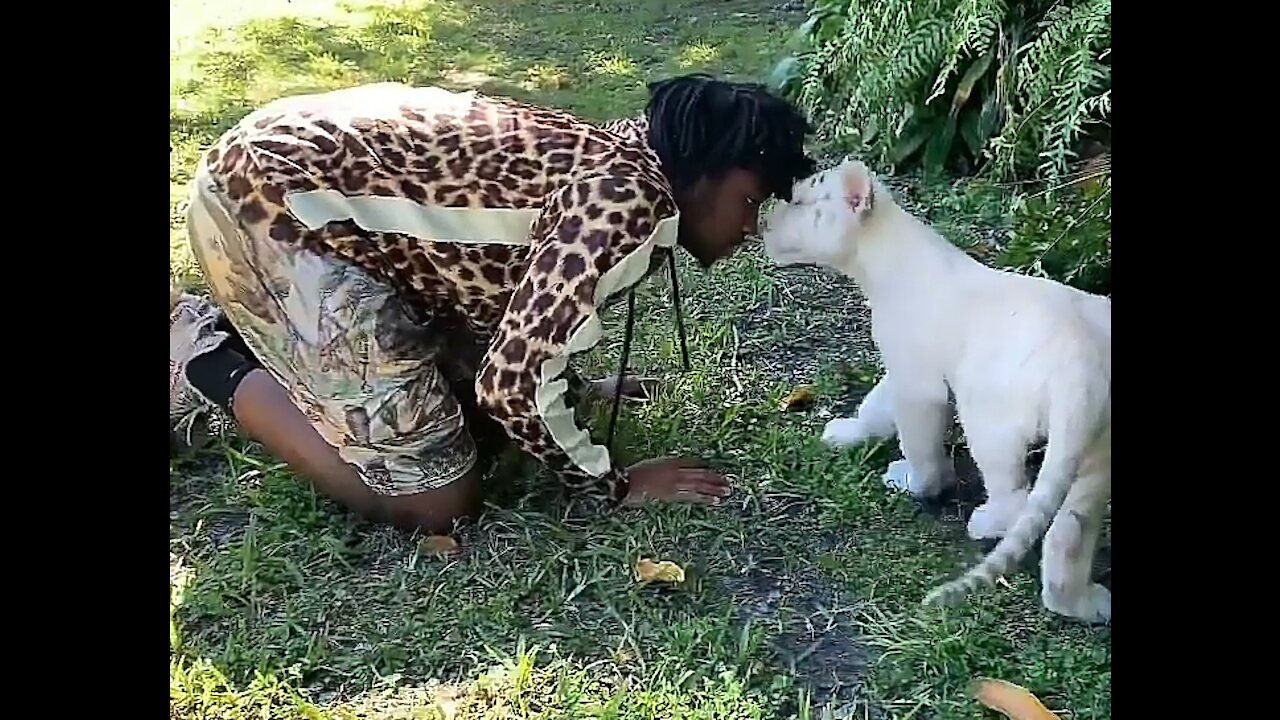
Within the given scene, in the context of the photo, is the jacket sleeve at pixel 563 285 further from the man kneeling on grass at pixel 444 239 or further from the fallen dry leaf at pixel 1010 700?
the fallen dry leaf at pixel 1010 700

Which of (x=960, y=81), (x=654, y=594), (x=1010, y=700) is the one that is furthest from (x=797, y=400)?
(x=960, y=81)

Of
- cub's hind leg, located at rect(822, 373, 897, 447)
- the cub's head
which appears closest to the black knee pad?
the cub's head

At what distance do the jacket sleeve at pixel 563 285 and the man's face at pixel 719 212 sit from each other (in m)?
0.07

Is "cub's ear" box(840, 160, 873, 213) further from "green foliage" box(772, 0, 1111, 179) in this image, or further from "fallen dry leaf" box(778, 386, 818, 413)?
"green foliage" box(772, 0, 1111, 179)

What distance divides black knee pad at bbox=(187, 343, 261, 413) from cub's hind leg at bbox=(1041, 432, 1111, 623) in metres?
1.48

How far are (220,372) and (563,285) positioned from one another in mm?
821

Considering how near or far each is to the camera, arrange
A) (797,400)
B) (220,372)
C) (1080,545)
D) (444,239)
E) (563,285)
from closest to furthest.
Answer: (1080,545) < (563,285) < (444,239) < (220,372) < (797,400)

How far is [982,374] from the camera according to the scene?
227cm

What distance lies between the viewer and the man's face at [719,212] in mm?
2369

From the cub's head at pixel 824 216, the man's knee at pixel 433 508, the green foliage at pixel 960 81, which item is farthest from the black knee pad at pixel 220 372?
the green foliage at pixel 960 81

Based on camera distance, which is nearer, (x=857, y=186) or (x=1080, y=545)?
(x=1080, y=545)

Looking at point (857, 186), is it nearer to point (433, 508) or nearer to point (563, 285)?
point (563, 285)

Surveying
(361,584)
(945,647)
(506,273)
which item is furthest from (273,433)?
(945,647)

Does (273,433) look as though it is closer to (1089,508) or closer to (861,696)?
(861,696)
